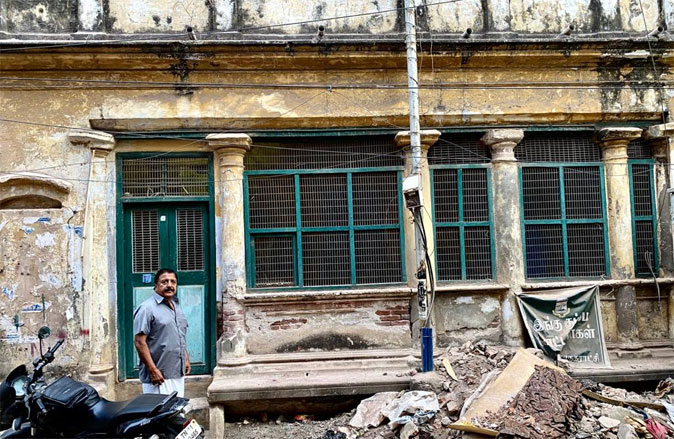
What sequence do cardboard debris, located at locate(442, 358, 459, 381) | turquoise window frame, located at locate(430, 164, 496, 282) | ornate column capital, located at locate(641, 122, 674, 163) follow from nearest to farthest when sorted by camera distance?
cardboard debris, located at locate(442, 358, 459, 381), turquoise window frame, located at locate(430, 164, 496, 282), ornate column capital, located at locate(641, 122, 674, 163)

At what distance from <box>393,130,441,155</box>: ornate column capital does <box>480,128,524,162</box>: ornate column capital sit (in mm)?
706

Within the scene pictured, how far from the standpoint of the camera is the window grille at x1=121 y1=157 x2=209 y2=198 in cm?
725

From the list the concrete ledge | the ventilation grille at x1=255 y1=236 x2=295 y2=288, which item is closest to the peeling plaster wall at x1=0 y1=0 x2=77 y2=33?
the ventilation grille at x1=255 y1=236 x2=295 y2=288

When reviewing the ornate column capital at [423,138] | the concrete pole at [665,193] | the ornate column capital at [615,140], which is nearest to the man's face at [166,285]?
the ornate column capital at [423,138]

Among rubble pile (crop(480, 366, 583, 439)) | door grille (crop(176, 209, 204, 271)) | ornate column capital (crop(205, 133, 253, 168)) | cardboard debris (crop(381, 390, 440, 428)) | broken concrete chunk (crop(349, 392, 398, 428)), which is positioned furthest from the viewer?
door grille (crop(176, 209, 204, 271))

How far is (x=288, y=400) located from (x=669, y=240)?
213 inches

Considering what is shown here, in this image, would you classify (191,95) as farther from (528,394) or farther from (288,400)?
(528,394)

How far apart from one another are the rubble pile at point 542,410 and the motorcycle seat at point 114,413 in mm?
2959

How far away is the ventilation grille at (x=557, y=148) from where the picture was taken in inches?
299

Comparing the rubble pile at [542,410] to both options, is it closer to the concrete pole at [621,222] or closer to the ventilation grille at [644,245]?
the concrete pole at [621,222]

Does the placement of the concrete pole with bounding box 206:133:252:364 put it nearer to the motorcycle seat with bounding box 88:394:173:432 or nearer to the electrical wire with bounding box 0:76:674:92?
the electrical wire with bounding box 0:76:674:92

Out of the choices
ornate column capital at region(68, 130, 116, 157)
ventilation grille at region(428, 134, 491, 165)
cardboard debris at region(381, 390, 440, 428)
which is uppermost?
ornate column capital at region(68, 130, 116, 157)

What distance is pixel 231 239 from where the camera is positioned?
706 centimetres

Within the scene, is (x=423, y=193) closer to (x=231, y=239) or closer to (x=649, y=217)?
(x=231, y=239)
